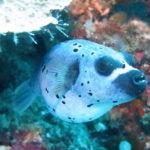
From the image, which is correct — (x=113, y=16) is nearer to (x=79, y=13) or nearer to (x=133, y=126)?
(x=79, y=13)

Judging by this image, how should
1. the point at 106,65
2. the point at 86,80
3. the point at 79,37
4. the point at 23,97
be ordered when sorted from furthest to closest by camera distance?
the point at 79,37 → the point at 23,97 → the point at 86,80 → the point at 106,65

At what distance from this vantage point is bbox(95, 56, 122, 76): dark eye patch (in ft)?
6.00

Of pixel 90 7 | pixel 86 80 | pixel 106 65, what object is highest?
pixel 90 7

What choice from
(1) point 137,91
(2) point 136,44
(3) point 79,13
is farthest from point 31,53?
(1) point 137,91

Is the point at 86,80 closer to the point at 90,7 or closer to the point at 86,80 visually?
the point at 86,80

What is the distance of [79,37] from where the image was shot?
289 cm

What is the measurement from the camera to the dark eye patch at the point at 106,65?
183 centimetres

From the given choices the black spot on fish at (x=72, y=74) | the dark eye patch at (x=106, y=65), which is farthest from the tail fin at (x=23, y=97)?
the dark eye patch at (x=106, y=65)

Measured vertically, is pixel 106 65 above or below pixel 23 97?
above

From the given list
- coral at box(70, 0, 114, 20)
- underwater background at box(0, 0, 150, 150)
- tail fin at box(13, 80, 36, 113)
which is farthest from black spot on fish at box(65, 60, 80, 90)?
coral at box(70, 0, 114, 20)

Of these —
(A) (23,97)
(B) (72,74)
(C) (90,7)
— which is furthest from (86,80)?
(C) (90,7)

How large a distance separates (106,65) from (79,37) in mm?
1118

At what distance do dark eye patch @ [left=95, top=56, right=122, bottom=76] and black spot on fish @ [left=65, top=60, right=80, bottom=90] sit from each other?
20 cm

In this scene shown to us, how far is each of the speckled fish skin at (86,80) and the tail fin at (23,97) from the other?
305 mm
